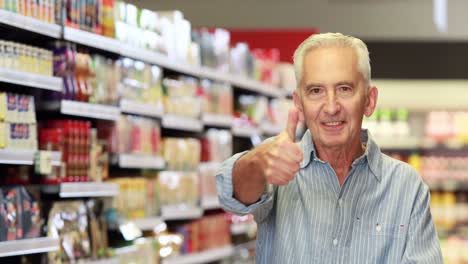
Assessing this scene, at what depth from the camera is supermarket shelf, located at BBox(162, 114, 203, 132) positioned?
23.2ft

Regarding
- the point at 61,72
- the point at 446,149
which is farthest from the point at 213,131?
the point at 446,149

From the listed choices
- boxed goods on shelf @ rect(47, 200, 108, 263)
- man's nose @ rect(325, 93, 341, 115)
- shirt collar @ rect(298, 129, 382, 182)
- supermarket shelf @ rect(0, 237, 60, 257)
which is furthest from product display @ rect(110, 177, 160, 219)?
man's nose @ rect(325, 93, 341, 115)

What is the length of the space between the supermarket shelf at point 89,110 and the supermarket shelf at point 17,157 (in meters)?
0.43

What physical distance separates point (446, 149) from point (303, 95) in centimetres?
1063

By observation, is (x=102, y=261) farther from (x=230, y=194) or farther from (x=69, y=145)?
(x=230, y=194)

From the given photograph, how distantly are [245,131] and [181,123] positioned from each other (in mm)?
2077

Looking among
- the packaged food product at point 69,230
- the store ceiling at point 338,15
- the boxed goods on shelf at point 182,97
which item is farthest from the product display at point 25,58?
the store ceiling at point 338,15

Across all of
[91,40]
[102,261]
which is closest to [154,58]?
[91,40]

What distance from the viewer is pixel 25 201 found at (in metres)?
4.85

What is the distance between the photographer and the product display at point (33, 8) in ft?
15.0

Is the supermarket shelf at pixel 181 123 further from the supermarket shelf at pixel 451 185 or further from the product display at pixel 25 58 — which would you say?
the supermarket shelf at pixel 451 185

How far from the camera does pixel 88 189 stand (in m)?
5.54

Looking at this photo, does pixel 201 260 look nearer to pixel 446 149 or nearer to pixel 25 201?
pixel 25 201

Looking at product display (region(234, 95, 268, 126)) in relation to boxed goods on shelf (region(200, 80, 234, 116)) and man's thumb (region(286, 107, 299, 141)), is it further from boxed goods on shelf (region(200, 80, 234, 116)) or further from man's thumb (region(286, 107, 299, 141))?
man's thumb (region(286, 107, 299, 141))
